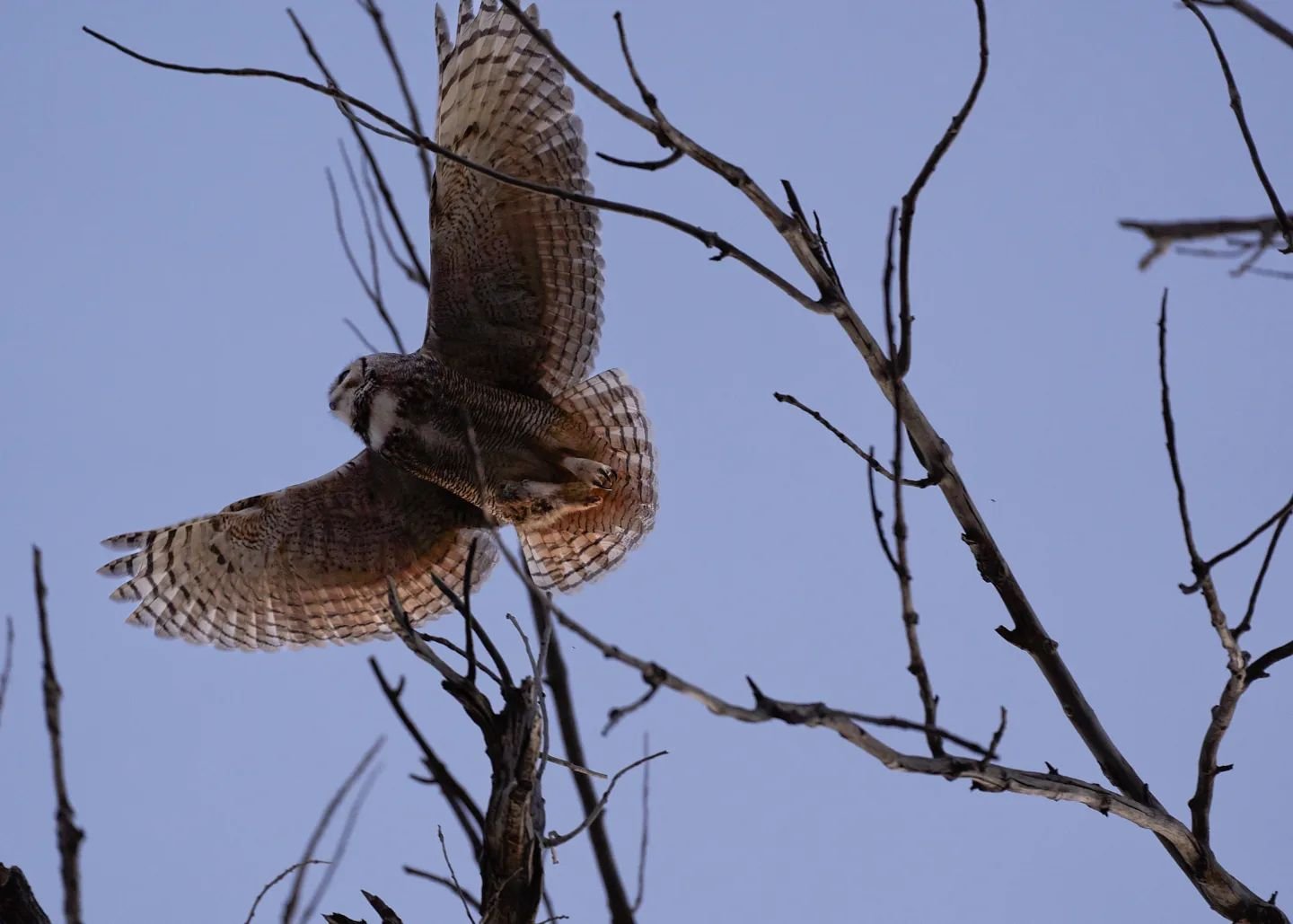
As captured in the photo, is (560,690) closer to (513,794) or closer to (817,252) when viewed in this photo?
(513,794)

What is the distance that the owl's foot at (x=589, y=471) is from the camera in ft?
21.2

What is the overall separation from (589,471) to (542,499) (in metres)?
0.29

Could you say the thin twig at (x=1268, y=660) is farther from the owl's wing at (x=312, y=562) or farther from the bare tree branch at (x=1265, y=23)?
the owl's wing at (x=312, y=562)

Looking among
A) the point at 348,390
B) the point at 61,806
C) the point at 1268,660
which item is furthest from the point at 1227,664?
the point at 348,390

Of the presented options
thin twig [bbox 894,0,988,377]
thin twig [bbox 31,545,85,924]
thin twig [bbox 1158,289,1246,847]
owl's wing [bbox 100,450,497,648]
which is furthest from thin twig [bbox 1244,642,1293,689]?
owl's wing [bbox 100,450,497,648]

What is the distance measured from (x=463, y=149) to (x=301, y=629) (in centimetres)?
262

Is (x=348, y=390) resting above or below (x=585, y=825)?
above

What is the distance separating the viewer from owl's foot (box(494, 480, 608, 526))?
21.4 feet

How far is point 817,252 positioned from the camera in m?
3.46

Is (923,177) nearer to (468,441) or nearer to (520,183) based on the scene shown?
(520,183)

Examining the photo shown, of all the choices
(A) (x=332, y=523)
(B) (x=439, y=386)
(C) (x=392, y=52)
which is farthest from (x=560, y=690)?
(A) (x=332, y=523)

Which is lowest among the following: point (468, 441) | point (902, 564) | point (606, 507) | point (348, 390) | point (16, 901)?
point (16, 901)

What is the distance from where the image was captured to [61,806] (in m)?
2.30

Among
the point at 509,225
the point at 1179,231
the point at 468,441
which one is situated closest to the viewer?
the point at 1179,231
